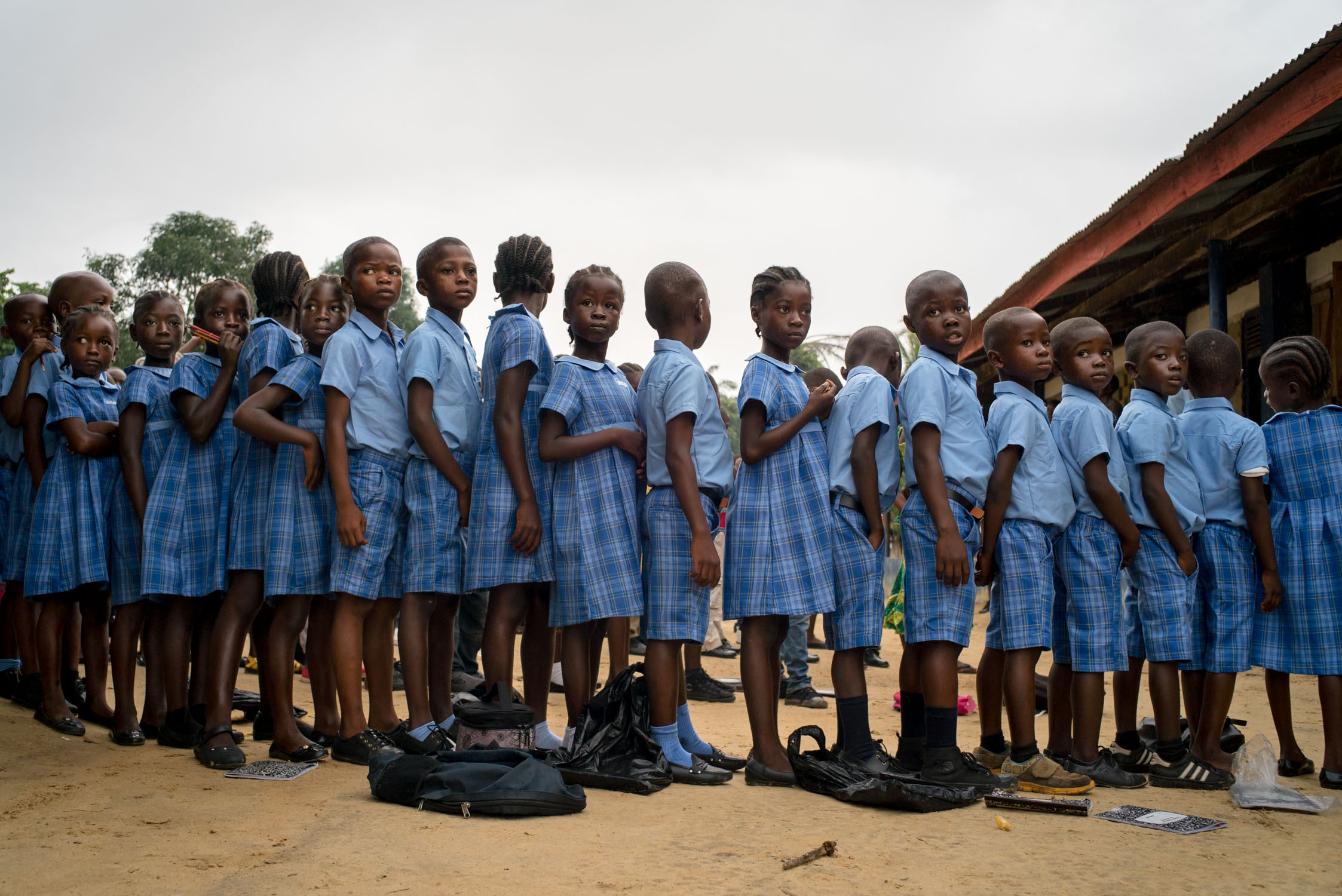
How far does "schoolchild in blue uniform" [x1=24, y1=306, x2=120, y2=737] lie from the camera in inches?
178

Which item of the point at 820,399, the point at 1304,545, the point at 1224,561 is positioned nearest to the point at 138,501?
the point at 820,399

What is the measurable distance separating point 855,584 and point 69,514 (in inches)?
131

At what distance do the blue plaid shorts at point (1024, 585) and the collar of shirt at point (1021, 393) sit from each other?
1.40 ft

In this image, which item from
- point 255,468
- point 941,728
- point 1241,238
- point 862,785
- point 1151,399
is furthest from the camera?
point 1241,238

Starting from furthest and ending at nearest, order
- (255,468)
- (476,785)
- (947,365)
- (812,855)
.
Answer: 1. (255,468)
2. (947,365)
3. (476,785)
4. (812,855)

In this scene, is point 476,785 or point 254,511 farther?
point 254,511

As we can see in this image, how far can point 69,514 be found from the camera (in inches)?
180

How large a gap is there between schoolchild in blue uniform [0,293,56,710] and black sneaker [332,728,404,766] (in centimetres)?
186

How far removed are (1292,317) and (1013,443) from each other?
5.57 m

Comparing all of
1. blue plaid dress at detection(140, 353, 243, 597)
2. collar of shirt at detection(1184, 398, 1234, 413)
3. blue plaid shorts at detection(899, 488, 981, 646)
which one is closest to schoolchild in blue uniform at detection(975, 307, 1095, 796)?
blue plaid shorts at detection(899, 488, 981, 646)

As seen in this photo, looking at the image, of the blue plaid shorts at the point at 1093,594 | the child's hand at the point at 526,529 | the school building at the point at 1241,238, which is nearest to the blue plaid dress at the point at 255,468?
the child's hand at the point at 526,529

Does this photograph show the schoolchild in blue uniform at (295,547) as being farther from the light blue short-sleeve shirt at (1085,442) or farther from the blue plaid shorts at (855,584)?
the light blue short-sleeve shirt at (1085,442)

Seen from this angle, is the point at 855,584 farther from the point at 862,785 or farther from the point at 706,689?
the point at 706,689

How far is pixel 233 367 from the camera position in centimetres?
427
